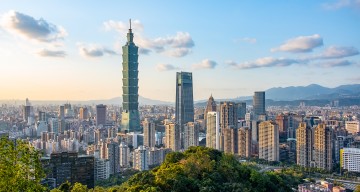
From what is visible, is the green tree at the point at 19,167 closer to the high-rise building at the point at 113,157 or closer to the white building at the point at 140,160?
the high-rise building at the point at 113,157

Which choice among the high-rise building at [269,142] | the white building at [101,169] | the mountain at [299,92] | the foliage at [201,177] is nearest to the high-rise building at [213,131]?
the high-rise building at [269,142]

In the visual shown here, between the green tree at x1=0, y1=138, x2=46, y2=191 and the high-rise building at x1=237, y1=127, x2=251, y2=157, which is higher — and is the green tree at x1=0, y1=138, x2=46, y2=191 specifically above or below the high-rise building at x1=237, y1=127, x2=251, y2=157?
above

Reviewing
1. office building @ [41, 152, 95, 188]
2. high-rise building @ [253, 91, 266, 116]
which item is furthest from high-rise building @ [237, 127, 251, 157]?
high-rise building @ [253, 91, 266, 116]

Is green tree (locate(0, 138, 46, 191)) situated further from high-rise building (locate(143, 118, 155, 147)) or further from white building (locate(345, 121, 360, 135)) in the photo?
white building (locate(345, 121, 360, 135))

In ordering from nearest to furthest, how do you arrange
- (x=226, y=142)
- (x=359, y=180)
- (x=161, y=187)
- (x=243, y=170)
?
(x=161, y=187)
(x=243, y=170)
(x=359, y=180)
(x=226, y=142)

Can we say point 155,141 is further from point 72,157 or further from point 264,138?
point 72,157

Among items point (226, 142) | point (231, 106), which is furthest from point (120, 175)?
point (231, 106)
